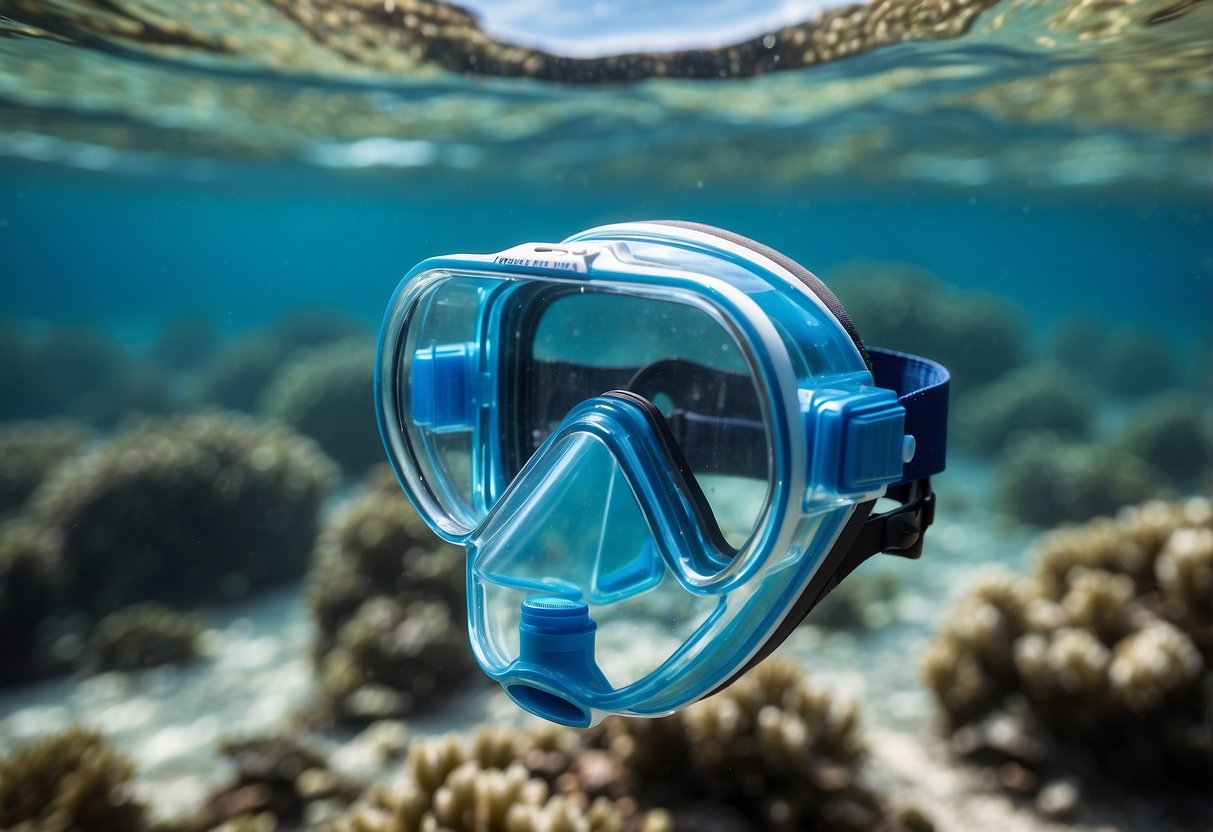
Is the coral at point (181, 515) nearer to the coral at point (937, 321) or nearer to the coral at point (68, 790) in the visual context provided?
the coral at point (68, 790)

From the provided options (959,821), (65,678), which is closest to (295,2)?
(65,678)

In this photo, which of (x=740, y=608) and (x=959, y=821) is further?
(x=959, y=821)

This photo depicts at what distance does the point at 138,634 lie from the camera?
20.8ft

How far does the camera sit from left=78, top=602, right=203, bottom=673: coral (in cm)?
626

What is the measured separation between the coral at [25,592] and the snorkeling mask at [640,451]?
618cm

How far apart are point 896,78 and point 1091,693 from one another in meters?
8.49

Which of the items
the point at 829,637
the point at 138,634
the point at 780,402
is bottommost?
A: the point at 829,637

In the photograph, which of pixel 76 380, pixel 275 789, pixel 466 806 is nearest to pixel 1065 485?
pixel 466 806

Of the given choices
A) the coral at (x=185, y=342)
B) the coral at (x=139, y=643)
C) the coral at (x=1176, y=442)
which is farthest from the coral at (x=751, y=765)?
the coral at (x=185, y=342)

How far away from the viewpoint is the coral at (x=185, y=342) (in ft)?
78.7

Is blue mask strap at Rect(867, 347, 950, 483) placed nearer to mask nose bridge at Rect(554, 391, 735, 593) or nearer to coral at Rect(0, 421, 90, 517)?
mask nose bridge at Rect(554, 391, 735, 593)

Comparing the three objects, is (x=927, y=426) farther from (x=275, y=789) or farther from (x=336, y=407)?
(x=336, y=407)

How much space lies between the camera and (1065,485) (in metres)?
9.98

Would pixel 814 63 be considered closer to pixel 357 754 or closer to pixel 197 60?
pixel 197 60
